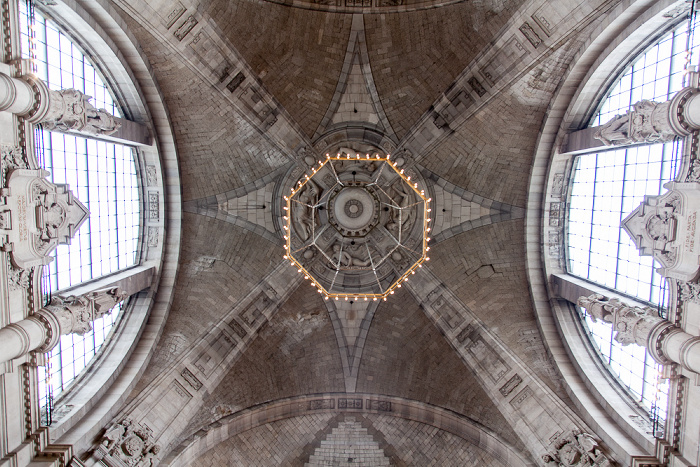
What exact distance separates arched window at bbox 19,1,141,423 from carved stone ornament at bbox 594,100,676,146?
13696 millimetres

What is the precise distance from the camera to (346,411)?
15.9 meters

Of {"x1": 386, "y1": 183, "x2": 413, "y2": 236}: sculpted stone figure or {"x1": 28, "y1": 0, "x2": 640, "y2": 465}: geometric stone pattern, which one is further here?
{"x1": 386, "y1": 183, "x2": 413, "y2": 236}: sculpted stone figure

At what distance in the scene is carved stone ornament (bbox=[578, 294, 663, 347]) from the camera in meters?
10.0

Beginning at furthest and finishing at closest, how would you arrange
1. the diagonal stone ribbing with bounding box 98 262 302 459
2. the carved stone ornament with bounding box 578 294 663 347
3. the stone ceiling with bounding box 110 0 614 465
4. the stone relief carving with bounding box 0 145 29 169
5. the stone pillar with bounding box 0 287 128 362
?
1. the stone ceiling with bounding box 110 0 614 465
2. the diagonal stone ribbing with bounding box 98 262 302 459
3. the carved stone ornament with bounding box 578 294 663 347
4. the stone pillar with bounding box 0 287 128 362
5. the stone relief carving with bounding box 0 145 29 169

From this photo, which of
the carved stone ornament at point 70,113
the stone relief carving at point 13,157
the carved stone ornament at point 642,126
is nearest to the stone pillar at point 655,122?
the carved stone ornament at point 642,126

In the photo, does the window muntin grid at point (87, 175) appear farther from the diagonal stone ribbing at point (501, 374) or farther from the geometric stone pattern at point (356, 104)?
the diagonal stone ribbing at point (501, 374)

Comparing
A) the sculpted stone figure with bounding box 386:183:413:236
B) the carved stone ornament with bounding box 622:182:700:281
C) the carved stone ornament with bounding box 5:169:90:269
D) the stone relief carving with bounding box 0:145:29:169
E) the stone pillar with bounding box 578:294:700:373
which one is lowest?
the stone pillar with bounding box 578:294:700:373

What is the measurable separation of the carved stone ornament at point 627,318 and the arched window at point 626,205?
3.03 feet

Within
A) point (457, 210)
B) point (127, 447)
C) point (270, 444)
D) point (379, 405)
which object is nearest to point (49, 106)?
point (127, 447)

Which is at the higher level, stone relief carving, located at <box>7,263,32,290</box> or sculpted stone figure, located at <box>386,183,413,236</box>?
stone relief carving, located at <box>7,263,32,290</box>

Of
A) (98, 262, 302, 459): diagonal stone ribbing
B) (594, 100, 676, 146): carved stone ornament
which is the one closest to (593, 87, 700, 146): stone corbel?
(594, 100, 676, 146): carved stone ornament

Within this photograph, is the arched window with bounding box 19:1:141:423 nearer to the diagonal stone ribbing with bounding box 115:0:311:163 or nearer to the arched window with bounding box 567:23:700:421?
the diagonal stone ribbing with bounding box 115:0:311:163

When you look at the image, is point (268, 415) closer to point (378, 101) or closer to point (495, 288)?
point (495, 288)

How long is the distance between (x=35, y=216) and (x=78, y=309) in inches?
102
